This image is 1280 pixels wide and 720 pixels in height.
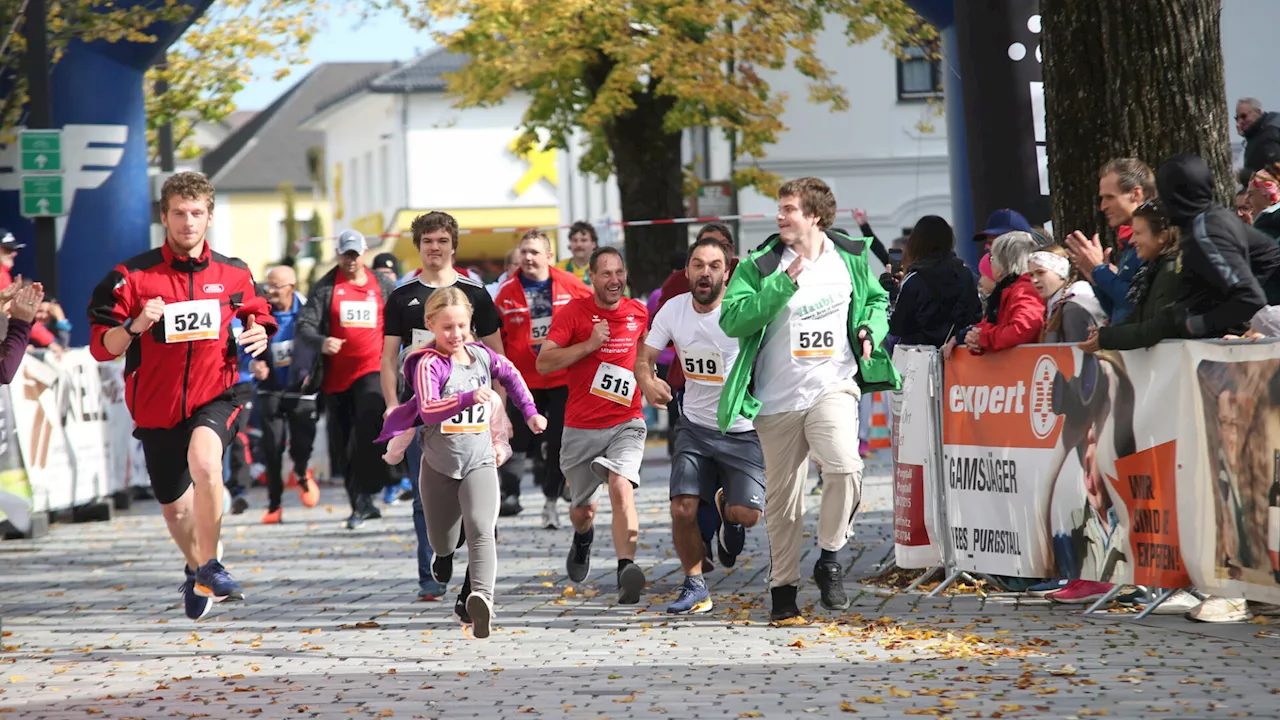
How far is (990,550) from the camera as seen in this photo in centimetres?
952

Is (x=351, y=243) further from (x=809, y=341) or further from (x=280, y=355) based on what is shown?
(x=809, y=341)

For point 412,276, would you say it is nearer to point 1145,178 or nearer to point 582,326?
point 582,326

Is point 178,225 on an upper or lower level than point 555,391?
upper

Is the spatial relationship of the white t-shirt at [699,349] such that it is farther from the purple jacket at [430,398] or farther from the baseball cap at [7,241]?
the baseball cap at [7,241]

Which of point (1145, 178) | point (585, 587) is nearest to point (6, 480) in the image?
point (585, 587)

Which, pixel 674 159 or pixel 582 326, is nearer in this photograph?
pixel 582 326

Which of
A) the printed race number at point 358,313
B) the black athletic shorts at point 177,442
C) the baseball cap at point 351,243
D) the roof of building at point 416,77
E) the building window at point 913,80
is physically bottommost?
the black athletic shorts at point 177,442

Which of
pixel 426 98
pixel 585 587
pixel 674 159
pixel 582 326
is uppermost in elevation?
pixel 426 98

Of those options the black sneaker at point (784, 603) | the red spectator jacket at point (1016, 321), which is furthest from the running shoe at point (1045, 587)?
the black sneaker at point (784, 603)

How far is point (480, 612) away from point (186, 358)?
77.0 inches

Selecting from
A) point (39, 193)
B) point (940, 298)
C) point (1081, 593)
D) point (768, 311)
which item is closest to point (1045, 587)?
point (1081, 593)

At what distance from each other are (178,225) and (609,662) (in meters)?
2.98

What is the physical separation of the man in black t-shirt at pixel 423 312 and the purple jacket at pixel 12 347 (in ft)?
6.59

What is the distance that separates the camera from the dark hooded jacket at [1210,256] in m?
7.90
